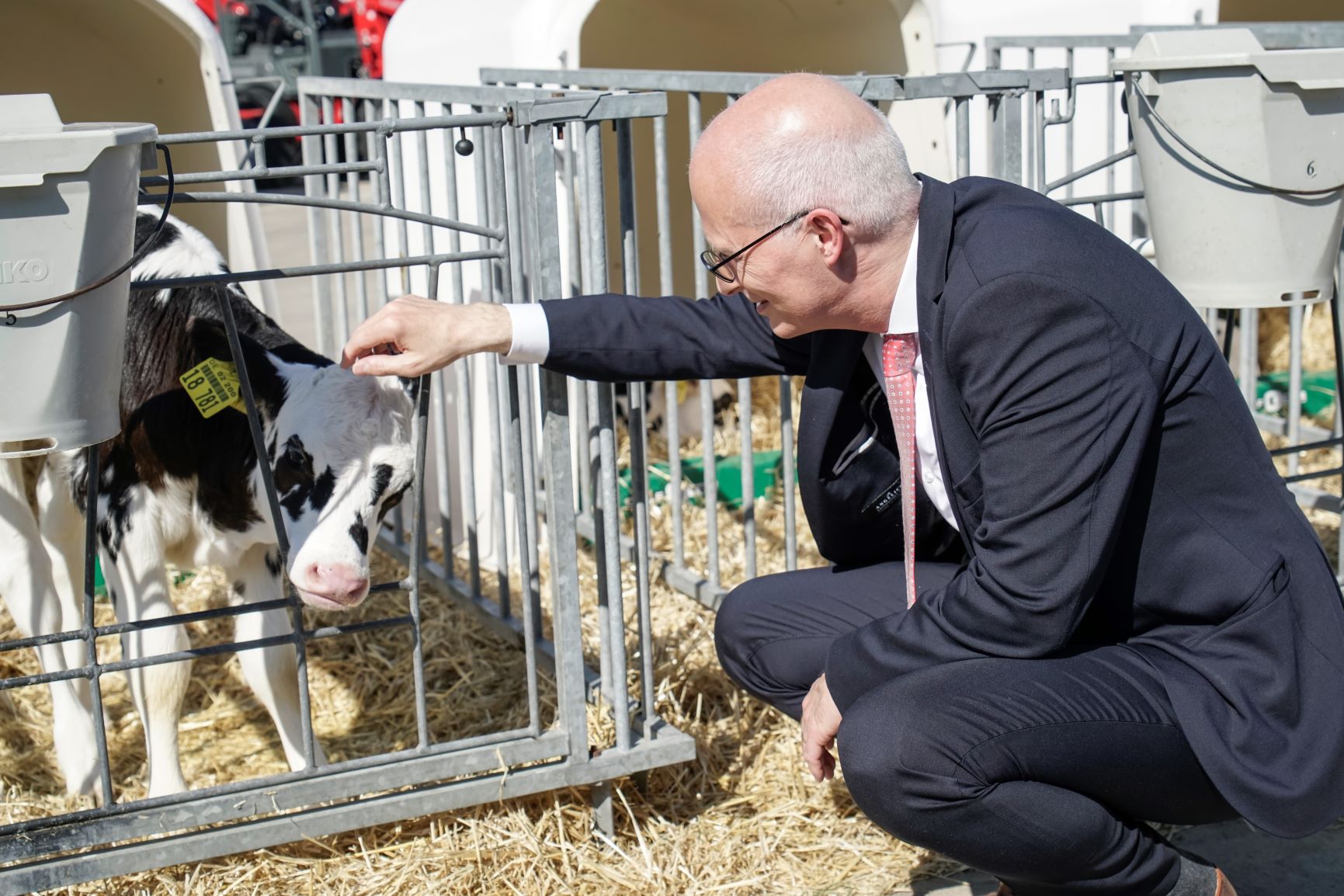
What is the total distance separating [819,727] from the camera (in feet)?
7.45

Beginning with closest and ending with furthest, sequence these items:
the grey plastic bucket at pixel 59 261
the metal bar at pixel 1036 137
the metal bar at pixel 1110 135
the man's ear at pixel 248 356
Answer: the grey plastic bucket at pixel 59 261 → the man's ear at pixel 248 356 → the metal bar at pixel 1036 137 → the metal bar at pixel 1110 135

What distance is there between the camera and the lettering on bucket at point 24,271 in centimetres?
194

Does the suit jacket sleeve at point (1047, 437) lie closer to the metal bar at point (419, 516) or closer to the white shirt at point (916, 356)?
the white shirt at point (916, 356)

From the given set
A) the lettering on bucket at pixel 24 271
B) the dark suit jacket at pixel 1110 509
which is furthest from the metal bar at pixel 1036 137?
the lettering on bucket at pixel 24 271

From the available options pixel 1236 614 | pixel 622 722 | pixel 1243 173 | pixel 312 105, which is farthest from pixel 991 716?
pixel 312 105

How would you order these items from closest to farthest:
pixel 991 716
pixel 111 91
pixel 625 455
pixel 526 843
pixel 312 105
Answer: pixel 991 716
pixel 526 843
pixel 312 105
pixel 111 91
pixel 625 455

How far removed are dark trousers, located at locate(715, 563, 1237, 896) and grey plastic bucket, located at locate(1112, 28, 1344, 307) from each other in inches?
45.1

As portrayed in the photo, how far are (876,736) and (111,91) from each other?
4.00 metres

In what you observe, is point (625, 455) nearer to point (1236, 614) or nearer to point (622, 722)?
point (622, 722)

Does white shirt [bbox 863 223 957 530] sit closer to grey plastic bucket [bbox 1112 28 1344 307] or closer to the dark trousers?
the dark trousers

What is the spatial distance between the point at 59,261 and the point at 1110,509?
145 centimetres

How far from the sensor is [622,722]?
2.85m

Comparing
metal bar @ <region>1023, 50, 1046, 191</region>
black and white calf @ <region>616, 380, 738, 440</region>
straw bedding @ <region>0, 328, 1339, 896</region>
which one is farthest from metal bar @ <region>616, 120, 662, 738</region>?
black and white calf @ <region>616, 380, 738, 440</region>

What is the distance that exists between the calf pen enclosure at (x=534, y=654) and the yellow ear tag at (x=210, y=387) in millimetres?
319
